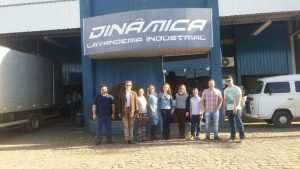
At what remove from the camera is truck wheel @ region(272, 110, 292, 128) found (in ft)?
51.0

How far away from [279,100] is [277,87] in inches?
19.8

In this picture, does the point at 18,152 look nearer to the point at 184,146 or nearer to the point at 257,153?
the point at 184,146


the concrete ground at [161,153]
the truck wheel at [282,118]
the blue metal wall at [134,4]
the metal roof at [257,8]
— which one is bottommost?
the concrete ground at [161,153]

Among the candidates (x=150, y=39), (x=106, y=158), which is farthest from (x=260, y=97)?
(x=106, y=158)

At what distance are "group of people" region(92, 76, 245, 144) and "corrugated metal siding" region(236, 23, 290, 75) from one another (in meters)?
11.3

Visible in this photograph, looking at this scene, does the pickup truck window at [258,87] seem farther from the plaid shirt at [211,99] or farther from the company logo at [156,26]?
the plaid shirt at [211,99]

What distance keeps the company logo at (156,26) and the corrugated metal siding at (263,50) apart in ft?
34.3

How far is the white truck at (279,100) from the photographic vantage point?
15562 mm

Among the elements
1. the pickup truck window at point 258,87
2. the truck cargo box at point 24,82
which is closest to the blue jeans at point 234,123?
the pickup truck window at point 258,87

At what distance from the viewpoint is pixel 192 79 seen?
55.0 feet

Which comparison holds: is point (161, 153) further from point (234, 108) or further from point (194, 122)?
point (234, 108)

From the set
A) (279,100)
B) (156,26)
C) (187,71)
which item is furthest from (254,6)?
(156,26)

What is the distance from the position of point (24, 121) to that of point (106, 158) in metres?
8.03

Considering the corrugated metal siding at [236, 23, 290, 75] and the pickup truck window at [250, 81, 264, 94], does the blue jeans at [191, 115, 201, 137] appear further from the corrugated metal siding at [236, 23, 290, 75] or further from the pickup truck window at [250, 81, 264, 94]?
the corrugated metal siding at [236, 23, 290, 75]
